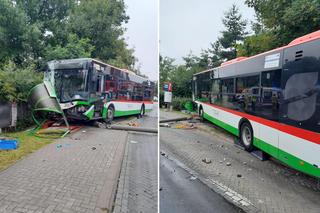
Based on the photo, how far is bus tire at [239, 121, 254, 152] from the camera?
10.3ft

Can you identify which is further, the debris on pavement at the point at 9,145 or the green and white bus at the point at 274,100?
the debris on pavement at the point at 9,145

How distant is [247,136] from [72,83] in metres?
4.19

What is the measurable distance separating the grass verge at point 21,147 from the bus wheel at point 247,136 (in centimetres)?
291

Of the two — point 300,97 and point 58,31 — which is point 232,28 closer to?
point 300,97

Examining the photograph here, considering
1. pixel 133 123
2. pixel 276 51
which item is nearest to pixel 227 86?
pixel 276 51

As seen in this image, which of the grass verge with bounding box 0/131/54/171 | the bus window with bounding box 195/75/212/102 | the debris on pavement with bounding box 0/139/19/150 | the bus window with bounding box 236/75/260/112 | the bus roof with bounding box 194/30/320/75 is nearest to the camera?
the bus roof with bounding box 194/30/320/75

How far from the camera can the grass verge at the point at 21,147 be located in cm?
375

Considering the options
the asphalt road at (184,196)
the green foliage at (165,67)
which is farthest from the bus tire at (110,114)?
the green foliage at (165,67)

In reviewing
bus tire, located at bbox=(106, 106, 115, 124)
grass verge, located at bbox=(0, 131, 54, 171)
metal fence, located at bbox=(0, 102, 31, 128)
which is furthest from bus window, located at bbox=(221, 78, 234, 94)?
metal fence, located at bbox=(0, 102, 31, 128)

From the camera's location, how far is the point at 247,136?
3215 millimetres

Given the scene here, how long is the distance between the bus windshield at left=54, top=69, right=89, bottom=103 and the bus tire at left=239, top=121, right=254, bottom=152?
3.74 meters

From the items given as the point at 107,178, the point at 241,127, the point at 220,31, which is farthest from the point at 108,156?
the point at 220,31

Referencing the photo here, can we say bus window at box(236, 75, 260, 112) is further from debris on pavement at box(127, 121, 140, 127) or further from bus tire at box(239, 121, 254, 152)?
debris on pavement at box(127, 121, 140, 127)

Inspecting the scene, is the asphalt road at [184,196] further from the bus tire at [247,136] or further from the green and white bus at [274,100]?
the bus tire at [247,136]
